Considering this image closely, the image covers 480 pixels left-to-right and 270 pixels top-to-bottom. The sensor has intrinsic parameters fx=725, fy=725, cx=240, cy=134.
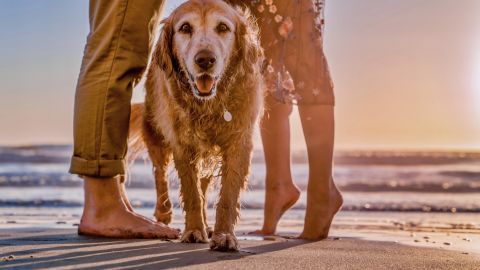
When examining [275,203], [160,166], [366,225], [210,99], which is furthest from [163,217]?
[366,225]

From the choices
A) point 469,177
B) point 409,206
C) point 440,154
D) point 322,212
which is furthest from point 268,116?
point 440,154

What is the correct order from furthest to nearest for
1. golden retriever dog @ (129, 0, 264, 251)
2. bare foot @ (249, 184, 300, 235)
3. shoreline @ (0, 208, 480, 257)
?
bare foot @ (249, 184, 300, 235)
shoreline @ (0, 208, 480, 257)
golden retriever dog @ (129, 0, 264, 251)

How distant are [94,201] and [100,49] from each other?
770mm

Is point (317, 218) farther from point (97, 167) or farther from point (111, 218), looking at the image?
point (97, 167)

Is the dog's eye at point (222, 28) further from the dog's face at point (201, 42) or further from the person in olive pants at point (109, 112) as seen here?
the person in olive pants at point (109, 112)

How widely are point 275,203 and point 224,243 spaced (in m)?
1.30

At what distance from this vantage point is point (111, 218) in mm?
3650

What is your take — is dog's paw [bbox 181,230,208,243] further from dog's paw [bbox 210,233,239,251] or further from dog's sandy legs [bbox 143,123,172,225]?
dog's sandy legs [bbox 143,123,172,225]

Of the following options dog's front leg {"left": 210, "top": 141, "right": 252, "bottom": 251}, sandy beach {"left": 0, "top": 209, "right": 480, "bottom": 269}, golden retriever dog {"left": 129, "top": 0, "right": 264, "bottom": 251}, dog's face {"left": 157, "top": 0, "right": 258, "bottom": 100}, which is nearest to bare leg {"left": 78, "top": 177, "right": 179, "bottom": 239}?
sandy beach {"left": 0, "top": 209, "right": 480, "bottom": 269}

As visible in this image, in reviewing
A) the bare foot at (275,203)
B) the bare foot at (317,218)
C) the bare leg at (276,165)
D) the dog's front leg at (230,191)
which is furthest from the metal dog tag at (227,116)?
the bare foot at (275,203)

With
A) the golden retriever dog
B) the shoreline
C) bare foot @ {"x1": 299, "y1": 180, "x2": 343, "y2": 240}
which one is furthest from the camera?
the shoreline

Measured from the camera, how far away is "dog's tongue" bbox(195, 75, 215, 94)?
325 centimetres

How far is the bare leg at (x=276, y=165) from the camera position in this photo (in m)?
4.34

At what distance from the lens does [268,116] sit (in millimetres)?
4375
